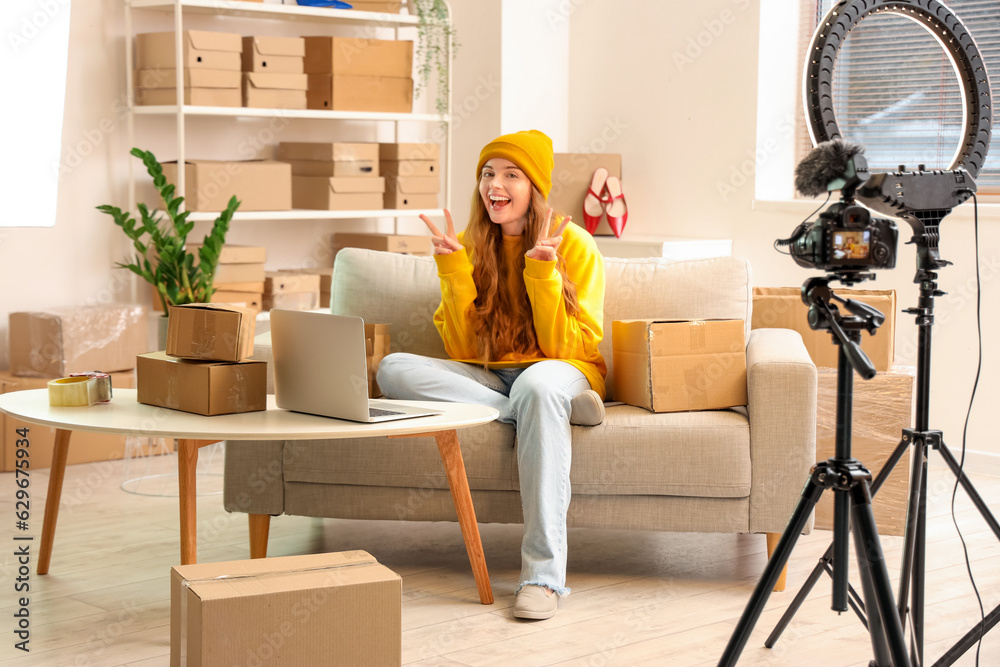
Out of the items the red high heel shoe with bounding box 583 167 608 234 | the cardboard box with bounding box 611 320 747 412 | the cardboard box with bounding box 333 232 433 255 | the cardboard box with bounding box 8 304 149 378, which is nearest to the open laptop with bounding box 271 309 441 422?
the cardboard box with bounding box 611 320 747 412

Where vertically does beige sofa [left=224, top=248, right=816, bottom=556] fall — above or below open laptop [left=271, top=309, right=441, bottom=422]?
below

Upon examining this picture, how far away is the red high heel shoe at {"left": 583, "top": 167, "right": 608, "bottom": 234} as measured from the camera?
4.82m

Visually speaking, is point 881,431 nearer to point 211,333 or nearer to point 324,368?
point 324,368

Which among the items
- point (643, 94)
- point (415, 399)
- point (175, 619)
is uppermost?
point (643, 94)

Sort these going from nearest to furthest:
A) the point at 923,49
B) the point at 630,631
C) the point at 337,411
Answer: the point at 337,411, the point at 630,631, the point at 923,49

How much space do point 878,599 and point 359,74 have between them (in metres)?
3.34

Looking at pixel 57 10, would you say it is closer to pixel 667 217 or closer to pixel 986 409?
pixel 667 217

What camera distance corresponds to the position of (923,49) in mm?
4234

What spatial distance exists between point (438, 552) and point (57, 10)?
98.4 inches

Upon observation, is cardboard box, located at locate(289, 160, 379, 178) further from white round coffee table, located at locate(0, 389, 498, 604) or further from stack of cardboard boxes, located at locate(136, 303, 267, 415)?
stack of cardboard boxes, located at locate(136, 303, 267, 415)

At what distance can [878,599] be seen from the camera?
1.63 metres

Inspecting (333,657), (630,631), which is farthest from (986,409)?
(333,657)

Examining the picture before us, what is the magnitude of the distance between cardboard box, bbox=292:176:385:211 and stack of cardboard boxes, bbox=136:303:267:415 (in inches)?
81.6

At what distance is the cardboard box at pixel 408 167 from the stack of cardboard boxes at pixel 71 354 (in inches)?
46.0
